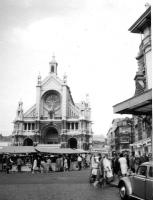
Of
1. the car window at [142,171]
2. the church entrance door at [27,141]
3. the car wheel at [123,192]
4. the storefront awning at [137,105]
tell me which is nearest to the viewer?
the car window at [142,171]

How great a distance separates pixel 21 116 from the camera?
234 ft

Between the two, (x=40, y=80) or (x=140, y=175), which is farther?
(x=40, y=80)

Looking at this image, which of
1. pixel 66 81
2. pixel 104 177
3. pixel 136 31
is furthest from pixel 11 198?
pixel 66 81

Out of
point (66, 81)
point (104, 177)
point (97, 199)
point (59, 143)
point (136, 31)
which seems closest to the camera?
point (97, 199)

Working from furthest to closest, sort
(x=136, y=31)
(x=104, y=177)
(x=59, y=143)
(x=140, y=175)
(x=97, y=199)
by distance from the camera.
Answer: (x=59, y=143), (x=136, y=31), (x=104, y=177), (x=97, y=199), (x=140, y=175)

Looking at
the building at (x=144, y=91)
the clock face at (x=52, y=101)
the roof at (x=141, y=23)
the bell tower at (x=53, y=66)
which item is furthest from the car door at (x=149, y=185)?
the bell tower at (x=53, y=66)

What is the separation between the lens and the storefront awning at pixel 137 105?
1363cm

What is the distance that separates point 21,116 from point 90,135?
16830 mm

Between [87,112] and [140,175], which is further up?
[87,112]

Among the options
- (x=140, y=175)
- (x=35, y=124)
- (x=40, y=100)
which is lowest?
(x=140, y=175)

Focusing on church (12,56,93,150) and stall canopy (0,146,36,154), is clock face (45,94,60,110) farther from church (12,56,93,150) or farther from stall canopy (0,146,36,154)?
stall canopy (0,146,36,154)

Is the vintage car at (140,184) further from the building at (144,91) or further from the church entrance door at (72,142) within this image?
the church entrance door at (72,142)

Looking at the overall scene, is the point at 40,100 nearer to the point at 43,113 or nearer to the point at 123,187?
the point at 43,113

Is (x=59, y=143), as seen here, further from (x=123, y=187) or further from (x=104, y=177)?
(x=123, y=187)
